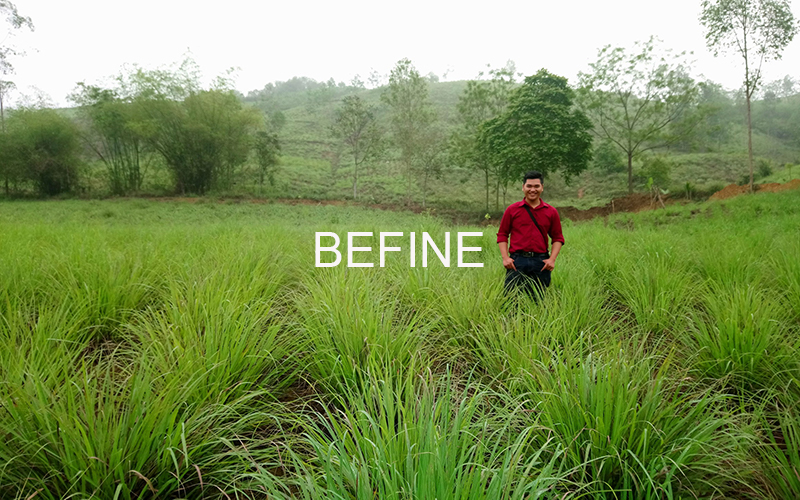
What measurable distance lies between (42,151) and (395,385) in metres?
29.2

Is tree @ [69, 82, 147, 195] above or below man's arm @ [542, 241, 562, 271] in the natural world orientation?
above

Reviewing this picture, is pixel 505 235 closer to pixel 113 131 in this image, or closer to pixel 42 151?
pixel 113 131

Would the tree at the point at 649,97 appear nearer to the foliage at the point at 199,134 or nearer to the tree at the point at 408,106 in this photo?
the tree at the point at 408,106

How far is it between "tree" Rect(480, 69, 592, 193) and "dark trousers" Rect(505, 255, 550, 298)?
49.6 feet

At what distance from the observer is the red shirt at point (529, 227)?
2.82m

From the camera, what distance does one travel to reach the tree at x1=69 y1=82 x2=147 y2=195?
21.5 m

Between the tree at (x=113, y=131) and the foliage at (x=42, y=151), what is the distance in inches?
52.5

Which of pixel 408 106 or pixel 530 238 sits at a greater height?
pixel 408 106

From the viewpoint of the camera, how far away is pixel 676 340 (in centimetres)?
212

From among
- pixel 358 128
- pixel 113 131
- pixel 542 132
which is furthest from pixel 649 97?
pixel 113 131

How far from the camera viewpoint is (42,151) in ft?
67.1

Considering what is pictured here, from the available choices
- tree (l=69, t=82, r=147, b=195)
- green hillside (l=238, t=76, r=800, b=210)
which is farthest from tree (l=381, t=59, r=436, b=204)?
tree (l=69, t=82, r=147, b=195)

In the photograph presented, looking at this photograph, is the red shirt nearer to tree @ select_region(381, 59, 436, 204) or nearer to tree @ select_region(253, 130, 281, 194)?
tree @ select_region(381, 59, 436, 204)

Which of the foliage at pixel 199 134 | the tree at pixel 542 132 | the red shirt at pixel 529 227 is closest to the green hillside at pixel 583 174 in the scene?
the foliage at pixel 199 134
